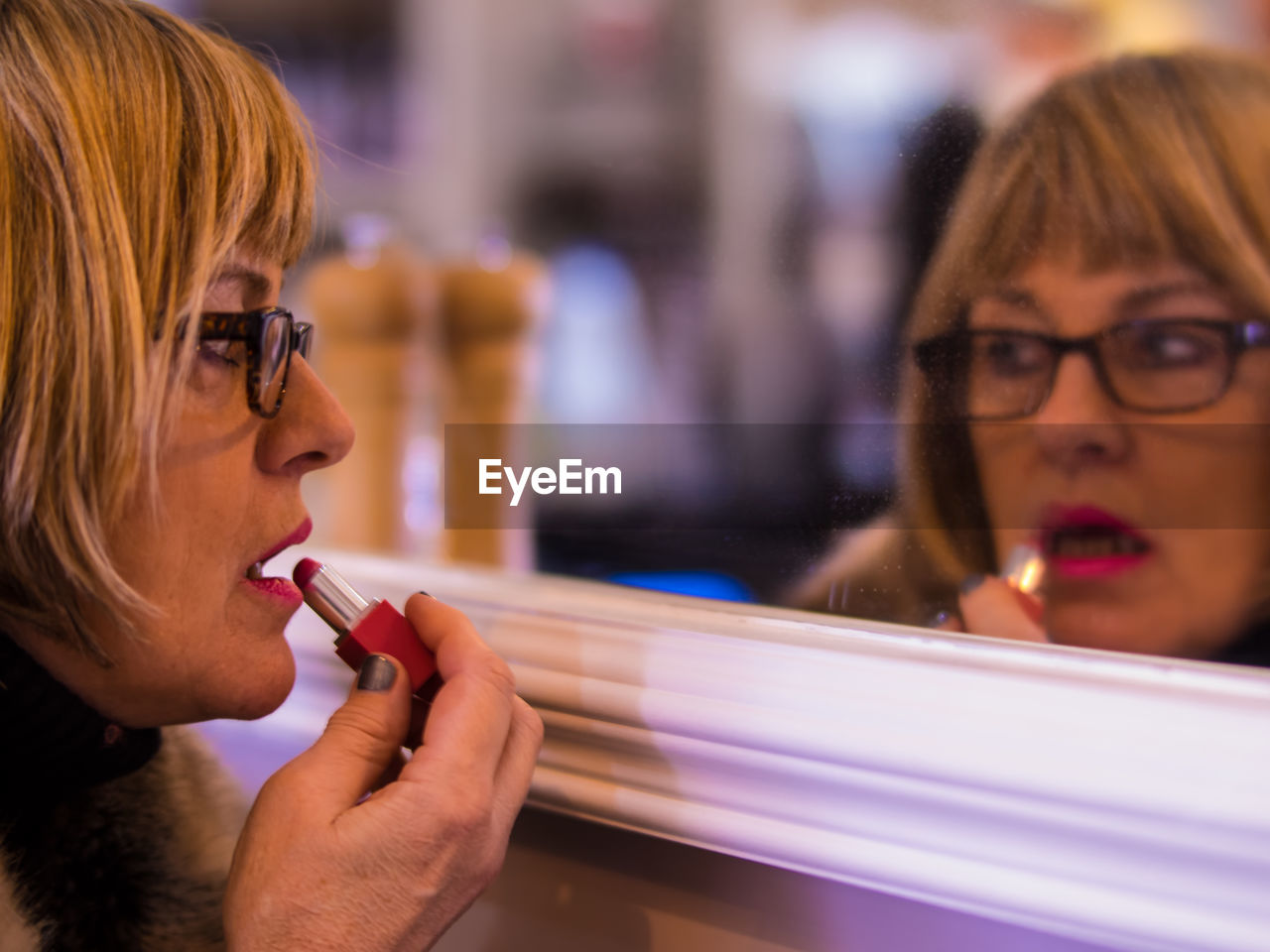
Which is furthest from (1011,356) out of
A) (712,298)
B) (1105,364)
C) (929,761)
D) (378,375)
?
(378,375)

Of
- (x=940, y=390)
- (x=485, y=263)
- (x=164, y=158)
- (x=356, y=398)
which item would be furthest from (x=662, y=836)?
(x=485, y=263)

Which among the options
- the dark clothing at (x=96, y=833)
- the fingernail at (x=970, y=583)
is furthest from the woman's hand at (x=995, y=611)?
the dark clothing at (x=96, y=833)

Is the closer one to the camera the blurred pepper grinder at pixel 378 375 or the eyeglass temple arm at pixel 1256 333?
the eyeglass temple arm at pixel 1256 333

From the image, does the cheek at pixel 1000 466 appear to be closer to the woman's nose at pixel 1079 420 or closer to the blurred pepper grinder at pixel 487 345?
the woman's nose at pixel 1079 420

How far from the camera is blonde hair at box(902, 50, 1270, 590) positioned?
423 millimetres

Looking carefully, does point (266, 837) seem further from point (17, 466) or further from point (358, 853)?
point (17, 466)

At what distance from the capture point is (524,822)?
547 mm

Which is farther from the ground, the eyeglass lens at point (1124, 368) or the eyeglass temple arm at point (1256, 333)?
the eyeglass temple arm at point (1256, 333)

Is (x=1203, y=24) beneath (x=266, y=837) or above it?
above

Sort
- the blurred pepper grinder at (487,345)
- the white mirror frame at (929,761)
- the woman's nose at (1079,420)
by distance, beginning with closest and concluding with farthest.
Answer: the white mirror frame at (929,761)
the woman's nose at (1079,420)
the blurred pepper grinder at (487,345)

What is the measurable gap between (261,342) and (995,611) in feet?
1.26

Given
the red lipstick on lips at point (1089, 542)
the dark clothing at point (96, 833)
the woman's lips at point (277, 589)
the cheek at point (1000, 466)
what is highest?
the cheek at point (1000, 466)

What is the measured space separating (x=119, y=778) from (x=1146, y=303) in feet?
1.96

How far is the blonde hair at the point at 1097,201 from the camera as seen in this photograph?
0.42 metres
